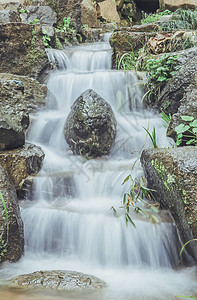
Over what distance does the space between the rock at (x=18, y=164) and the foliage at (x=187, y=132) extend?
177 cm

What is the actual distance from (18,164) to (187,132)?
6.62 ft

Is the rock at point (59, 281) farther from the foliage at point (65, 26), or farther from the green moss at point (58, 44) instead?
the foliage at point (65, 26)

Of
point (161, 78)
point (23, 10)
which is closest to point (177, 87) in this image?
point (161, 78)

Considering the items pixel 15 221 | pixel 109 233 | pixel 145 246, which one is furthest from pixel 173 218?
pixel 15 221

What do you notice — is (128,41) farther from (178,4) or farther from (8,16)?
(178,4)

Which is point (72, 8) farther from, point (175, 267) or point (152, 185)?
point (175, 267)

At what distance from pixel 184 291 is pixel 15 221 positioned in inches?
58.7

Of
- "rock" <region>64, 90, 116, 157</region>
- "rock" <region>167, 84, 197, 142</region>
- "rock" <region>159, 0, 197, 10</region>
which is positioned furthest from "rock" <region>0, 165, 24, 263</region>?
"rock" <region>159, 0, 197, 10</region>

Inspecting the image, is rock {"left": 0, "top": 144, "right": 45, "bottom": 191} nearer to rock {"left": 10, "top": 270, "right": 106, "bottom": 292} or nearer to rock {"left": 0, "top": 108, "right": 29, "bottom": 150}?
rock {"left": 0, "top": 108, "right": 29, "bottom": 150}

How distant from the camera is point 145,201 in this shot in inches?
124

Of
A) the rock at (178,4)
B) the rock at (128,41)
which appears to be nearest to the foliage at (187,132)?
the rock at (128,41)

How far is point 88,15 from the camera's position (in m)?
10.7

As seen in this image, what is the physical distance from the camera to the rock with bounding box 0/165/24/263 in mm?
2475

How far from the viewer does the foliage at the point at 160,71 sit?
4.86 m
